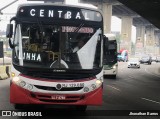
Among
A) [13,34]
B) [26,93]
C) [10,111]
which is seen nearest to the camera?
[26,93]

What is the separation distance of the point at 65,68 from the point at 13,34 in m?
1.83

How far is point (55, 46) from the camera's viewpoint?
405 inches

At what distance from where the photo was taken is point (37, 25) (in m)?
10.4

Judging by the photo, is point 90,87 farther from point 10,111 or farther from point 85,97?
point 10,111

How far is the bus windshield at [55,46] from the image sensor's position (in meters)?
10.2

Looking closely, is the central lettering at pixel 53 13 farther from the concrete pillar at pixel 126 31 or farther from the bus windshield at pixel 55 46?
the concrete pillar at pixel 126 31

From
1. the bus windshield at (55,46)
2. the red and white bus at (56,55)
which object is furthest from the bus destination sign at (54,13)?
the bus windshield at (55,46)

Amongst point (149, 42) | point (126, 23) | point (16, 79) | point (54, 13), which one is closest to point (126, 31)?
point (126, 23)

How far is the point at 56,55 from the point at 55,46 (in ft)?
0.83

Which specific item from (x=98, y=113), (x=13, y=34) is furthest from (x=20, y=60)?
(x=98, y=113)

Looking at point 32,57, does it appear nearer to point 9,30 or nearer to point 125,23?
point 9,30

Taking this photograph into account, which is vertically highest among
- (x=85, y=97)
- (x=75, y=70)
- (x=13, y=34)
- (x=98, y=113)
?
(x=13, y=34)

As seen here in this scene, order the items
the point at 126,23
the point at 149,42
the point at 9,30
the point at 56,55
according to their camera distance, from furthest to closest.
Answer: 1. the point at 149,42
2. the point at 126,23
3. the point at 9,30
4. the point at 56,55

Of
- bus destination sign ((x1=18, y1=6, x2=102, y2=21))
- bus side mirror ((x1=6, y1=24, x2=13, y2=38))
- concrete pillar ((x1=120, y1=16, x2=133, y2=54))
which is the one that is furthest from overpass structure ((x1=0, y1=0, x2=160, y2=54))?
bus side mirror ((x1=6, y1=24, x2=13, y2=38))
